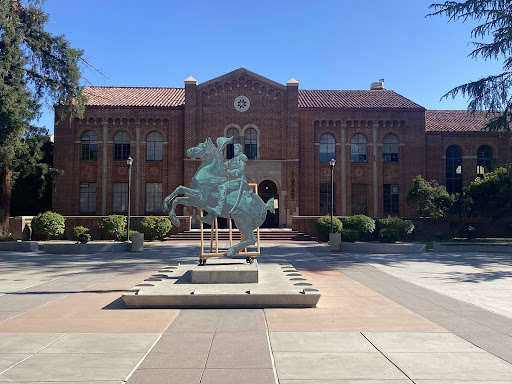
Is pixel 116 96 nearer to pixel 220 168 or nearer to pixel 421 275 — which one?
pixel 220 168

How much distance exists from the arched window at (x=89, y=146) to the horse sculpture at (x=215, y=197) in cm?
2581

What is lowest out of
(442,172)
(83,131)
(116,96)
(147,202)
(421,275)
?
(421,275)

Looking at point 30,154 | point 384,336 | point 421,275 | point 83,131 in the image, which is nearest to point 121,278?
point 384,336

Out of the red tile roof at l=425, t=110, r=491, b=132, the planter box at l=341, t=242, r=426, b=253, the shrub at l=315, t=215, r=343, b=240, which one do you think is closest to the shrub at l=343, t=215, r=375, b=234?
the shrub at l=315, t=215, r=343, b=240

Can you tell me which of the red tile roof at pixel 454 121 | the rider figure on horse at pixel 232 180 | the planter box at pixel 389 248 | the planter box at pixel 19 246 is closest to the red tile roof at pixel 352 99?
the red tile roof at pixel 454 121

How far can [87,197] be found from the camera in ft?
113

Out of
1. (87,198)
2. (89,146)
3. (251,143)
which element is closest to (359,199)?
(251,143)

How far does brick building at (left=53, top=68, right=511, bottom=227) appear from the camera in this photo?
3394 centimetres

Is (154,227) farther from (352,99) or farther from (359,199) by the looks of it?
(352,99)

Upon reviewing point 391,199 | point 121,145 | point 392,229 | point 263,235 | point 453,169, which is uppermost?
point 121,145

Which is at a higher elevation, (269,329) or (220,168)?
(220,168)

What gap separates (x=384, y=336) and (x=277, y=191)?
89.9ft

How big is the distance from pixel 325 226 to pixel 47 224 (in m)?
18.4

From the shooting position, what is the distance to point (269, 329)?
281 inches
